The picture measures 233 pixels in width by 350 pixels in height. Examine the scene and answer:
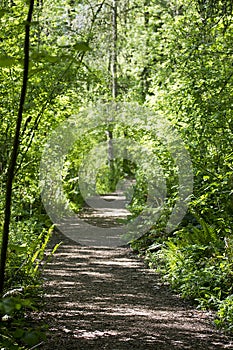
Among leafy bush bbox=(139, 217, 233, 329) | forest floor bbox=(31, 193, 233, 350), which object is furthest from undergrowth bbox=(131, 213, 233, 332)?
forest floor bbox=(31, 193, 233, 350)

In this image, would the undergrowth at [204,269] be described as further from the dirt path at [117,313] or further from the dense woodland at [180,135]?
the dirt path at [117,313]

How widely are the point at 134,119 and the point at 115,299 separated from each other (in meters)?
5.24

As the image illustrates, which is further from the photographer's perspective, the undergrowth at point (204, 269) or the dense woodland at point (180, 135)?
the dense woodland at point (180, 135)

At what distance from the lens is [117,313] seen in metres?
4.88

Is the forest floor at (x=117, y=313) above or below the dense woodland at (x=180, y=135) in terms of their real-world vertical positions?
below

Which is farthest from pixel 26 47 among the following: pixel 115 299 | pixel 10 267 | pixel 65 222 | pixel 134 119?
pixel 65 222

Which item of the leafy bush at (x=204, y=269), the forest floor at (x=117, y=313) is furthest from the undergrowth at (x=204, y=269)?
the forest floor at (x=117, y=313)

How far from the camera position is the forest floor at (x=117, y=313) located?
3.97 metres

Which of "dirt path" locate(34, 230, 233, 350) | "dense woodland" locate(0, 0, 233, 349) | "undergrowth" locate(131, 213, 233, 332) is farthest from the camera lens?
"dense woodland" locate(0, 0, 233, 349)

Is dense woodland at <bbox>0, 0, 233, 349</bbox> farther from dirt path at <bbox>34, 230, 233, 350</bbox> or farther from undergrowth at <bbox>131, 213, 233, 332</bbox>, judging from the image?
dirt path at <bbox>34, 230, 233, 350</bbox>

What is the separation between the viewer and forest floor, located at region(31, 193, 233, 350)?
156 inches

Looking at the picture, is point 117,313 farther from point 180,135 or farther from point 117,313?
point 180,135

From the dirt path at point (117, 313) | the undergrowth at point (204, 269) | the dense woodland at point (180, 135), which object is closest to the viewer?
the dirt path at point (117, 313)

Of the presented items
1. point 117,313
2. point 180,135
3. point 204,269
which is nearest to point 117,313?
point 117,313
